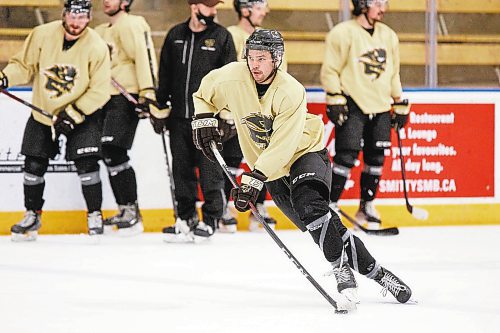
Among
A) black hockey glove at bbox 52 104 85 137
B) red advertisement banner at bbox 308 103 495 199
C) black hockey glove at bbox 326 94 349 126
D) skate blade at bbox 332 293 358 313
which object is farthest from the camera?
red advertisement banner at bbox 308 103 495 199

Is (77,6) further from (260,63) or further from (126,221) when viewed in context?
(260,63)


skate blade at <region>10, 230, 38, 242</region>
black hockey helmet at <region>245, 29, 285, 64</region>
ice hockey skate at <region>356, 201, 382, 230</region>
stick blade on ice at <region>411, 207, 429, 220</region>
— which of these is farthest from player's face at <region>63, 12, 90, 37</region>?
stick blade on ice at <region>411, 207, 429, 220</region>

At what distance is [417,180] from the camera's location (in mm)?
6266

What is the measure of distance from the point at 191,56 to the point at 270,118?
1.92 metres

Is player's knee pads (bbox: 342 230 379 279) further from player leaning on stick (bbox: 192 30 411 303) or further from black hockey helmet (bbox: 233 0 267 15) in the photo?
black hockey helmet (bbox: 233 0 267 15)

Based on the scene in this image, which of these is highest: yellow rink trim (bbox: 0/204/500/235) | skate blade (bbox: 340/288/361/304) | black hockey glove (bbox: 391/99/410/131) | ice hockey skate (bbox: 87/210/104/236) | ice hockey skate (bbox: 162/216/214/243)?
black hockey glove (bbox: 391/99/410/131)

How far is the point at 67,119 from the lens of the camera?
5.23 m

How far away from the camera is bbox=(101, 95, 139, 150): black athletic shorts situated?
18.6 feet

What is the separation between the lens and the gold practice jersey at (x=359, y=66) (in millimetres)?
5879

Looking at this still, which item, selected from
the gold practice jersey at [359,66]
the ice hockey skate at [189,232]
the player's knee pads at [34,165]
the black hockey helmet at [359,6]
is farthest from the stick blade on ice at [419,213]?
the player's knee pads at [34,165]

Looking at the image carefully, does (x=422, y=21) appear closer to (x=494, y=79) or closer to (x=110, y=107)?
(x=494, y=79)

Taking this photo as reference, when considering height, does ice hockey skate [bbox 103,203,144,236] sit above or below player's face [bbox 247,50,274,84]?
below

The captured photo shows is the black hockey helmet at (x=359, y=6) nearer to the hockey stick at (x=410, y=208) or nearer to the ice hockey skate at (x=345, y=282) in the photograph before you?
the hockey stick at (x=410, y=208)

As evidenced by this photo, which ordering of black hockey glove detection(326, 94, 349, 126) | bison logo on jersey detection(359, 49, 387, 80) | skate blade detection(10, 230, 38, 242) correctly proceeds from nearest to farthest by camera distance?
skate blade detection(10, 230, 38, 242), black hockey glove detection(326, 94, 349, 126), bison logo on jersey detection(359, 49, 387, 80)
